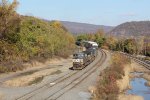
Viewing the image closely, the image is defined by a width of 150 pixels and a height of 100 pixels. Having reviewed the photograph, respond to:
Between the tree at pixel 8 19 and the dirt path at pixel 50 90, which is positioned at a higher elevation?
the tree at pixel 8 19

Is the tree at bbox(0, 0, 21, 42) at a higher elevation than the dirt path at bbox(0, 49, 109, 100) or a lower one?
higher

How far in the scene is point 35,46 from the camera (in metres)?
72.1

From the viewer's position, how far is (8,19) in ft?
193

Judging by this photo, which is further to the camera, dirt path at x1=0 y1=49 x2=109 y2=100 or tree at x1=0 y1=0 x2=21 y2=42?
tree at x1=0 y1=0 x2=21 y2=42

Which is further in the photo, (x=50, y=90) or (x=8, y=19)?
(x=8, y=19)

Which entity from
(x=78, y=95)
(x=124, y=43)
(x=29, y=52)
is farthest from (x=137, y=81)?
(x=124, y=43)

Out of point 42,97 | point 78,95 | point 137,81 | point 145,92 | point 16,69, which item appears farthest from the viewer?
point 137,81

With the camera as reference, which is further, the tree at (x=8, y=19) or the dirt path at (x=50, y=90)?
the tree at (x=8, y=19)

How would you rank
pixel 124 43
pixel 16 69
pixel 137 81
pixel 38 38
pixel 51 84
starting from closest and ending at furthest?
pixel 51 84, pixel 16 69, pixel 137 81, pixel 38 38, pixel 124 43

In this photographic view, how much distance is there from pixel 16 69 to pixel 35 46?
14764 millimetres

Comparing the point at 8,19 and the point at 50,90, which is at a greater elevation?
the point at 8,19

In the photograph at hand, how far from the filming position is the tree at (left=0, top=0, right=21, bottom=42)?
5838 centimetres

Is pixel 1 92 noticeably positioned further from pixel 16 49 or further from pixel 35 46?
pixel 35 46

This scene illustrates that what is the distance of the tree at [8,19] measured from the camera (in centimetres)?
5838
